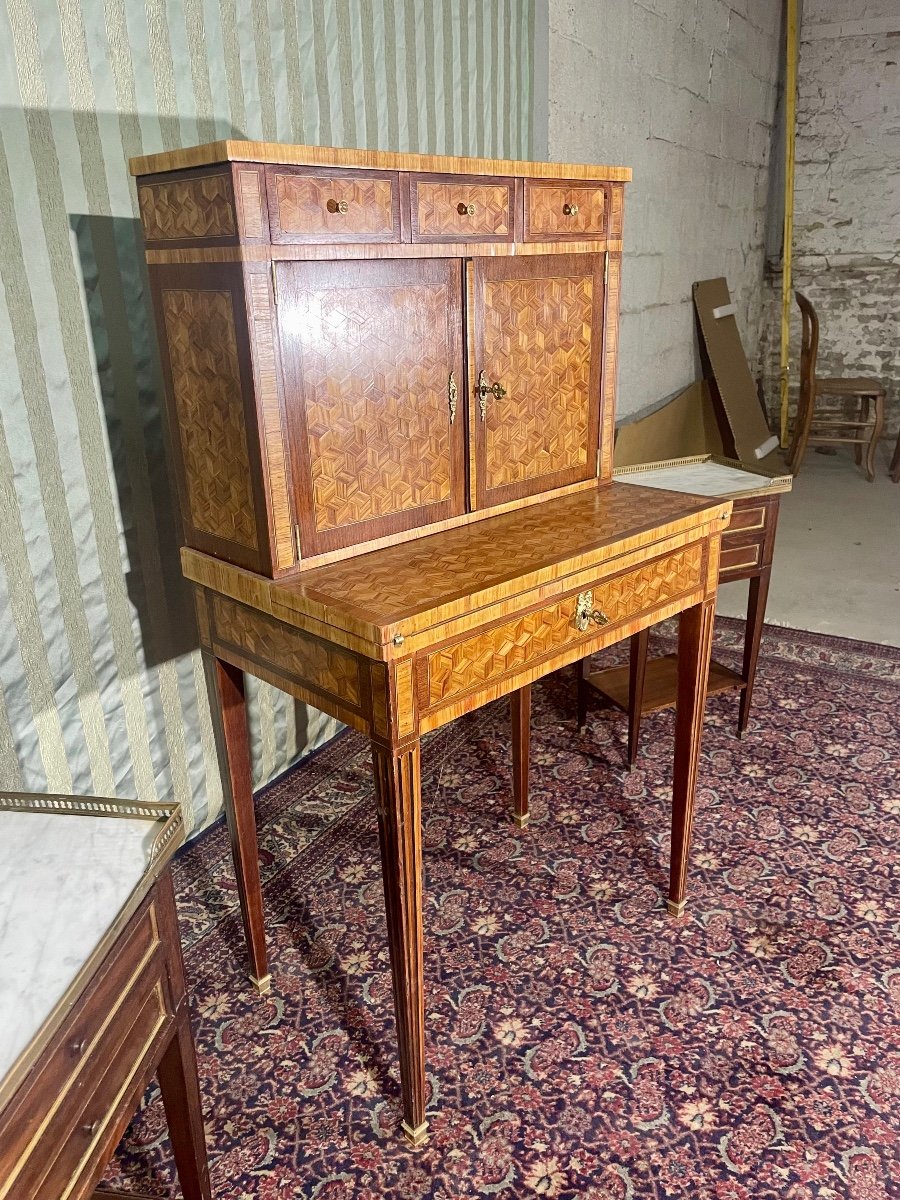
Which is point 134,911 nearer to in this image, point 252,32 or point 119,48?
point 119,48

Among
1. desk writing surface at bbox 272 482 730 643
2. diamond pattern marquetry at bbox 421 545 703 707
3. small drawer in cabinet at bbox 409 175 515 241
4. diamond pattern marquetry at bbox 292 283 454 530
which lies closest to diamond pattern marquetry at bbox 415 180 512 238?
small drawer in cabinet at bbox 409 175 515 241

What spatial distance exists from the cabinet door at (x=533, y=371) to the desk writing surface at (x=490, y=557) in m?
0.08

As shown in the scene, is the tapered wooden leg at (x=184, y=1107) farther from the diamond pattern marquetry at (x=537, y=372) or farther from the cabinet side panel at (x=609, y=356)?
the cabinet side panel at (x=609, y=356)

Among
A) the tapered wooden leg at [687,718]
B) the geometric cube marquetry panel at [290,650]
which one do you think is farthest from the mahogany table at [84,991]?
the tapered wooden leg at [687,718]

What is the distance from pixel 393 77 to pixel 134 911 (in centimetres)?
235

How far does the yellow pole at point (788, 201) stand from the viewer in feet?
18.5

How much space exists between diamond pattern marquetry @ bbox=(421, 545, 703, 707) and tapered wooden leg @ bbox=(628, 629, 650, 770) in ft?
Answer: 1.83

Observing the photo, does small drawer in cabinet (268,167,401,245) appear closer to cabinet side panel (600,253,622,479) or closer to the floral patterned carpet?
cabinet side panel (600,253,622,479)

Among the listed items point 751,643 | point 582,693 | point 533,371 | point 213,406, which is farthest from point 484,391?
point 751,643

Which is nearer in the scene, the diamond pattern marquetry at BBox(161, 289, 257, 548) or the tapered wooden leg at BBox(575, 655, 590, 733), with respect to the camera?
the diamond pattern marquetry at BBox(161, 289, 257, 548)

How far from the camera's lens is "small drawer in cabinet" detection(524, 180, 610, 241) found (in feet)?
5.56

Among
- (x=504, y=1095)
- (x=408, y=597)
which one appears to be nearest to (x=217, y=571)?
(x=408, y=597)

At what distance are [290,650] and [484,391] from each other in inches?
24.4

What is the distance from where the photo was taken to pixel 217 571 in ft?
5.14
